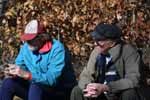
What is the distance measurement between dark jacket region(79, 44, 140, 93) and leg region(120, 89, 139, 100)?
0.18ft

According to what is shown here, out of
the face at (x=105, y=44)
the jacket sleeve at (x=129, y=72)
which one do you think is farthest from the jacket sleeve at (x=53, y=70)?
the jacket sleeve at (x=129, y=72)

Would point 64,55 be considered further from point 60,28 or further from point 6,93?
point 60,28

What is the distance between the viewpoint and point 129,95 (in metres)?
5.91

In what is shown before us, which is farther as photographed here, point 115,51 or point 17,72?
point 17,72

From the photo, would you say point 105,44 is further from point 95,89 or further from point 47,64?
point 47,64

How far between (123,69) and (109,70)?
16 cm

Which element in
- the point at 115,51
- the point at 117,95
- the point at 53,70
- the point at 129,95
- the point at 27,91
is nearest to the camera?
the point at 129,95

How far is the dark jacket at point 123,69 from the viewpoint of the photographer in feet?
19.9

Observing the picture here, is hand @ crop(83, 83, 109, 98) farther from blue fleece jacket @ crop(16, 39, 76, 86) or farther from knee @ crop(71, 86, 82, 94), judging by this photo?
blue fleece jacket @ crop(16, 39, 76, 86)

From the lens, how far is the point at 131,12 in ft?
26.3

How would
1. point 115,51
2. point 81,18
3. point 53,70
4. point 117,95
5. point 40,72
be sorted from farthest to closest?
point 81,18
point 40,72
point 53,70
point 115,51
point 117,95

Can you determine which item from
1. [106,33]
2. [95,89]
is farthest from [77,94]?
[106,33]

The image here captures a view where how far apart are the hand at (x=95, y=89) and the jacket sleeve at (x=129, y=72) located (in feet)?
0.26

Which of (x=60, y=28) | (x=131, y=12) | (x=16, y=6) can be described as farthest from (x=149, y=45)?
(x=16, y=6)
